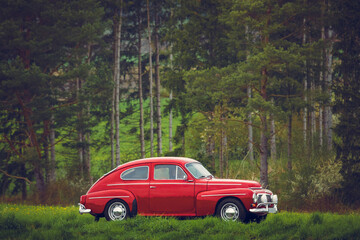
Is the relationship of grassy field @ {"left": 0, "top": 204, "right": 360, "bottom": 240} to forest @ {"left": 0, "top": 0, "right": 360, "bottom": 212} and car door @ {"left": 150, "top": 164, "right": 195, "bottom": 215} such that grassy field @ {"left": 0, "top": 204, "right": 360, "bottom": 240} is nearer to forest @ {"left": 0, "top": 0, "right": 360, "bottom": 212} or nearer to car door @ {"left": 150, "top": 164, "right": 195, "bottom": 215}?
car door @ {"left": 150, "top": 164, "right": 195, "bottom": 215}

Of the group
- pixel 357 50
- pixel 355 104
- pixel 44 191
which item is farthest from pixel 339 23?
pixel 44 191

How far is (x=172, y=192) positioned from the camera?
42.4 ft

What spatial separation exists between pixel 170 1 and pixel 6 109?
13.3 metres

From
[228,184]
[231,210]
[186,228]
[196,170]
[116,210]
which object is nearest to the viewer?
[186,228]

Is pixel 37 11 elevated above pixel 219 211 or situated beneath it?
elevated above

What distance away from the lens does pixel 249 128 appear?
31.1m

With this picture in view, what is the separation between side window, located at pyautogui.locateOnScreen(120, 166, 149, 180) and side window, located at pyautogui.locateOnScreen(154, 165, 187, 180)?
0.28 meters

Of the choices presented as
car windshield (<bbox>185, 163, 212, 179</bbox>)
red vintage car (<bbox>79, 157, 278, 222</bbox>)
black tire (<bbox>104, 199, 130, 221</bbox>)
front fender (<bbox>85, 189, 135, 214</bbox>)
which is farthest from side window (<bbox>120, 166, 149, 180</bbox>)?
car windshield (<bbox>185, 163, 212, 179</bbox>)

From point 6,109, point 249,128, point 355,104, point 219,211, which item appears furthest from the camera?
point 249,128

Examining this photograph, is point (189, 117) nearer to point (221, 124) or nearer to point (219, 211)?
point (221, 124)

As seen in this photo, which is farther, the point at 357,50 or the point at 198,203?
the point at 357,50

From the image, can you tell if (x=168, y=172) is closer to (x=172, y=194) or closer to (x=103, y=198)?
(x=172, y=194)

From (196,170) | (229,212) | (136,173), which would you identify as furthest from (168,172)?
(229,212)

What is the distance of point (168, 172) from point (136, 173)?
864 mm
